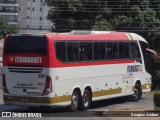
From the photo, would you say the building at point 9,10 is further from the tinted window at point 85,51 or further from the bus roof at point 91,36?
the tinted window at point 85,51

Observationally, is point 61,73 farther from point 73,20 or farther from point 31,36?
point 73,20

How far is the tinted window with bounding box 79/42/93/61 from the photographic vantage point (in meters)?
20.2

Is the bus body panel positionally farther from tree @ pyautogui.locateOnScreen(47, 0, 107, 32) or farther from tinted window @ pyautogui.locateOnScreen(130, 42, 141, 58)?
tree @ pyautogui.locateOnScreen(47, 0, 107, 32)

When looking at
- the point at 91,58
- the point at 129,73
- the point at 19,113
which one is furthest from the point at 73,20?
the point at 19,113

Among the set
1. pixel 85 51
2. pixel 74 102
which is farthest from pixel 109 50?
pixel 74 102

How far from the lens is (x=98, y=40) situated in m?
21.5

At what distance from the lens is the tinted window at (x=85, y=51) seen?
20.2m

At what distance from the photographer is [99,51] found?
21484 millimetres

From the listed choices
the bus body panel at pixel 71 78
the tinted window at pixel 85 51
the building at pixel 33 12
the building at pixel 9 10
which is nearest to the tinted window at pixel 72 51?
the bus body panel at pixel 71 78

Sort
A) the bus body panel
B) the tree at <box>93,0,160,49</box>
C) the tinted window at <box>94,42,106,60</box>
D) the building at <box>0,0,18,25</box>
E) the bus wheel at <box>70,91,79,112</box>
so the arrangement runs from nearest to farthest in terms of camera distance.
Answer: the bus body panel
the bus wheel at <box>70,91,79,112</box>
the tinted window at <box>94,42,106,60</box>
the tree at <box>93,0,160,49</box>
the building at <box>0,0,18,25</box>

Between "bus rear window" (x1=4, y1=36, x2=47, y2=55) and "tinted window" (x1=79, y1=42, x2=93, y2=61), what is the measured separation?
7.37 feet

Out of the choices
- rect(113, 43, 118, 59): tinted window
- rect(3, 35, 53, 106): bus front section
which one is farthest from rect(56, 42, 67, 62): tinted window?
rect(113, 43, 118, 59): tinted window

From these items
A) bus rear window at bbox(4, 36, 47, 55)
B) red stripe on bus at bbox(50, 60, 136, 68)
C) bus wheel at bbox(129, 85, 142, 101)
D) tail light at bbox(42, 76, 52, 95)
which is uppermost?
bus rear window at bbox(4, 36, 47, 55)

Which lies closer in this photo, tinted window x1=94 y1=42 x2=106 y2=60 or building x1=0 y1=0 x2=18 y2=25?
tinted window x1=94 y1=42 x2=106 y2=60
